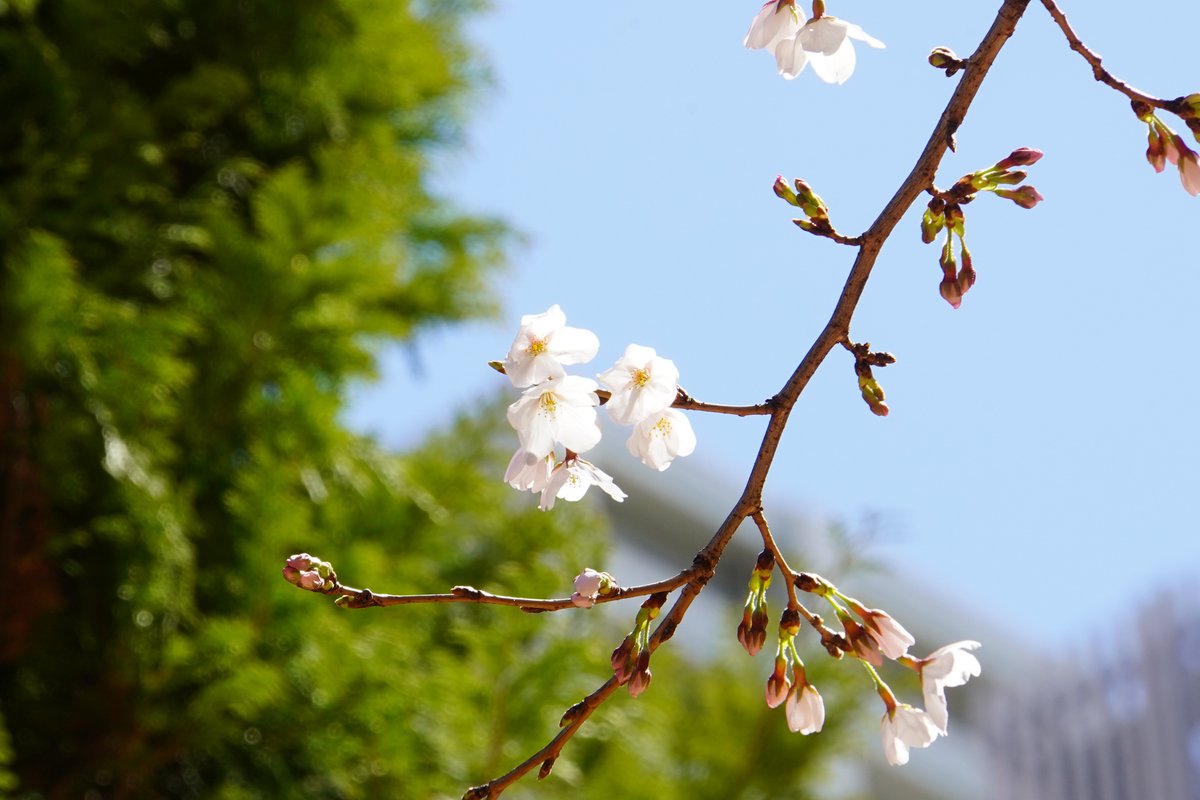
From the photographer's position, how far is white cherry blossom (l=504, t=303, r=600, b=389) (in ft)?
2.74

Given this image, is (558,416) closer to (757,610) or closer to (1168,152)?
(757,610)

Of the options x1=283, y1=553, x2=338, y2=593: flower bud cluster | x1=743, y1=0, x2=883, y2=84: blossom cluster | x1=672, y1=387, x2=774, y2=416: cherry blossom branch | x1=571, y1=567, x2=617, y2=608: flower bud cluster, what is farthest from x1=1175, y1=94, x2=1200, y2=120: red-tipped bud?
x1=283, y1=553, x2=338, y2=593: flower bud cluster

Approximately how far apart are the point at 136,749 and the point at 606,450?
289 inches

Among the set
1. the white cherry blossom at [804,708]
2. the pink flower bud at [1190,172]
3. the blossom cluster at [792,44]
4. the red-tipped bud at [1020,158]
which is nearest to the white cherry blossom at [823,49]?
the blossom cluster at [792,44]

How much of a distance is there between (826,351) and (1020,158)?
8.9 inches

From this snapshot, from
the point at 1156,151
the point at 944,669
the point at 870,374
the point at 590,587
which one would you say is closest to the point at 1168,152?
the point at 1156,151

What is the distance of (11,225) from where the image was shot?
2.27 m

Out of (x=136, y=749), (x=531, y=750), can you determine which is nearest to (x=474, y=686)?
(x=531, y=750)

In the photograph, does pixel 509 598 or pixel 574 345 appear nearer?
pixel 509 598

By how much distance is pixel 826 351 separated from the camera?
811mm

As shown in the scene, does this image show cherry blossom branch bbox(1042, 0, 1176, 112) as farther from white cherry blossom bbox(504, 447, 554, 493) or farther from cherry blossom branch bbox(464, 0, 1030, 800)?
white cherry blossom bbox(504, 447, 554, 493)

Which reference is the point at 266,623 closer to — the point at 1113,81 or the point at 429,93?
the point at 429,93

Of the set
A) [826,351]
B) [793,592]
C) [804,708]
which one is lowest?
[804,708]

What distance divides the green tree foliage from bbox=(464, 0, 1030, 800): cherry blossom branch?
4.68 feet
